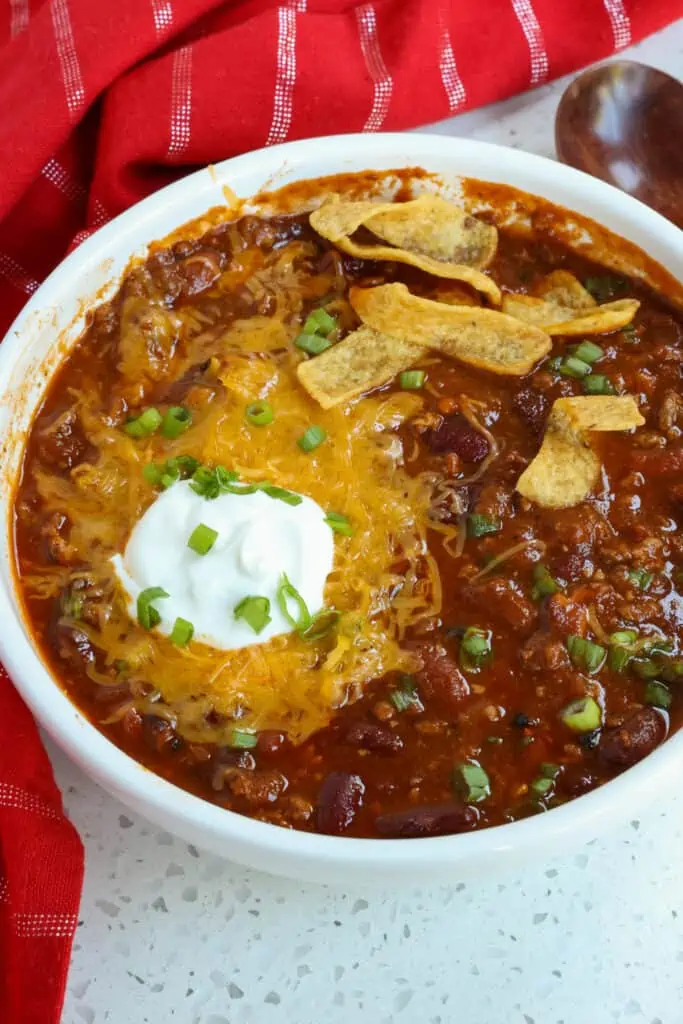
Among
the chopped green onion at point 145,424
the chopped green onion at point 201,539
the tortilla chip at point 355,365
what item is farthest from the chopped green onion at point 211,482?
the tortilla chip at point 355,365

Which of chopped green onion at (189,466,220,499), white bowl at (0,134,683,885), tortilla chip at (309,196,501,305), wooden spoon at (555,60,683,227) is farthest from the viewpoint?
wooden spoon at (555,60,683,227)

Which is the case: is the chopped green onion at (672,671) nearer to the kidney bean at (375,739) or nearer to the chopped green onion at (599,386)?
the kidney bean at (375,739)

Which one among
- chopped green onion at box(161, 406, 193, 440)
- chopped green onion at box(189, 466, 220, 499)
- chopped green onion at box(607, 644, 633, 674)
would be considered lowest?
chopped green onion at box(607, 644, 633, 674)

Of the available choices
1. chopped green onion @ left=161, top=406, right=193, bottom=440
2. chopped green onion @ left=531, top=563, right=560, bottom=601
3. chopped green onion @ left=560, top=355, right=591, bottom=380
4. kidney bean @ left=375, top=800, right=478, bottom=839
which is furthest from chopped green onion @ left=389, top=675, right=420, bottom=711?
chopped green onion @ left=560, top=355, right=591, bottom=380

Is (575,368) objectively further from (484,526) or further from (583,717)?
(583,717)

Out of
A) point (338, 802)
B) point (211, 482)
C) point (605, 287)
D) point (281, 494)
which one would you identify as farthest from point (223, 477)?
point (605, 287)

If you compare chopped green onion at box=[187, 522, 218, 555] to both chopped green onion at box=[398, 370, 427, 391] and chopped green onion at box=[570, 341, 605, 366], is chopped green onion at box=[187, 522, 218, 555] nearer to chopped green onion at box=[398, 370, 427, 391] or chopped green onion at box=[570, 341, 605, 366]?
chopped green onion at box=[398, 370, 427, 391]
